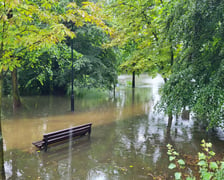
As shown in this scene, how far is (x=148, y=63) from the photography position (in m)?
11.1

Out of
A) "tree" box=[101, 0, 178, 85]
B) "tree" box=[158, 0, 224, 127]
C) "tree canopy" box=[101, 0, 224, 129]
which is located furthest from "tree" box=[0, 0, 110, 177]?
"tree" box=[101, 0, 178, 85]

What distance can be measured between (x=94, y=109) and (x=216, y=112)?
35.0 feet

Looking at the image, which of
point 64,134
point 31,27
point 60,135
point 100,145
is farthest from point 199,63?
point 60,135

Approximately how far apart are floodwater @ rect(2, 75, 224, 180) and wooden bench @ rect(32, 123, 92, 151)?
28 centimetres

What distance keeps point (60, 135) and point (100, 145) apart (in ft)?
5.59

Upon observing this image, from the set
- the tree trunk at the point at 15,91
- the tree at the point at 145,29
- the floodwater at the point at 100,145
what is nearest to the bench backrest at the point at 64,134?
the floodwater at the point at 100,145

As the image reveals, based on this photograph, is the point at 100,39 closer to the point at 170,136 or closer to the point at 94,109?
the point at 94,109

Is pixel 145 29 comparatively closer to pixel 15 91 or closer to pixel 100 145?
pixel 100 145

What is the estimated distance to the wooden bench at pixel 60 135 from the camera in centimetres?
758

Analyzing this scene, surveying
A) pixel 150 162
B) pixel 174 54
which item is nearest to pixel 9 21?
pixel 150 162

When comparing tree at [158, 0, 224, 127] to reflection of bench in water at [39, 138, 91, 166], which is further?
reflection of bench in water at [39, 138, 91, 166]

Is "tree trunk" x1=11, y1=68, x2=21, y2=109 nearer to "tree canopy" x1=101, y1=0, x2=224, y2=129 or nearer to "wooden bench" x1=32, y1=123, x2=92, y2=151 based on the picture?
"wooden bench" x1=32, y1=123, x2=92, y2=151

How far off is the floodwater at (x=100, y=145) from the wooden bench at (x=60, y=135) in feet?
0.93

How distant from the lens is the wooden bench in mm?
7581
